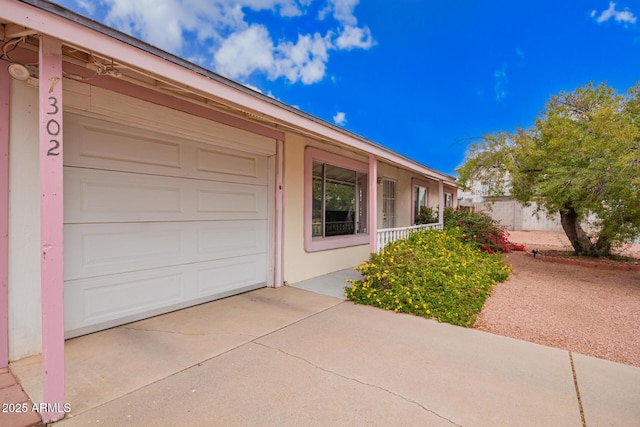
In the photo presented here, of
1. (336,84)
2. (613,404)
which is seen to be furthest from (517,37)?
(613,404)

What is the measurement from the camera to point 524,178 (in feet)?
29.4

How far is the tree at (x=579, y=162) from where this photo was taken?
19.2ft

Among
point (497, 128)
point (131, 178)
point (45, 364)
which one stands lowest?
point (45, 364)

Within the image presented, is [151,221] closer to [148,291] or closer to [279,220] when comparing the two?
[148,291]

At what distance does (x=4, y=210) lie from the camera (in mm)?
2695

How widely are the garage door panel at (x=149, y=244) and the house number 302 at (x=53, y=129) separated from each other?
1.61 meters

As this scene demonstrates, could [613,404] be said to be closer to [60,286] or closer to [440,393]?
[440,393]

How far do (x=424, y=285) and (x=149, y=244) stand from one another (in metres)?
3.87

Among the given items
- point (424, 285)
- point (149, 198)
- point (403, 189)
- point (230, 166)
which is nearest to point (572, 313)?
point (424, 285)

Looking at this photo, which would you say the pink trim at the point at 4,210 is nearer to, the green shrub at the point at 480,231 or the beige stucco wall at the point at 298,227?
the beige stucco wall at the point at 298,227

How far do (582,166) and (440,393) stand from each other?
6.80 meters

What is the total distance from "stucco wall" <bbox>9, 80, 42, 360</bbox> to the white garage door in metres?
0.32

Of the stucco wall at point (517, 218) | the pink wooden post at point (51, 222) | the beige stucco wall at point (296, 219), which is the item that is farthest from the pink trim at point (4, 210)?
the stucco wall at point (517, 218)

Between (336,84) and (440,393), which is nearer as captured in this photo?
(440,393)
